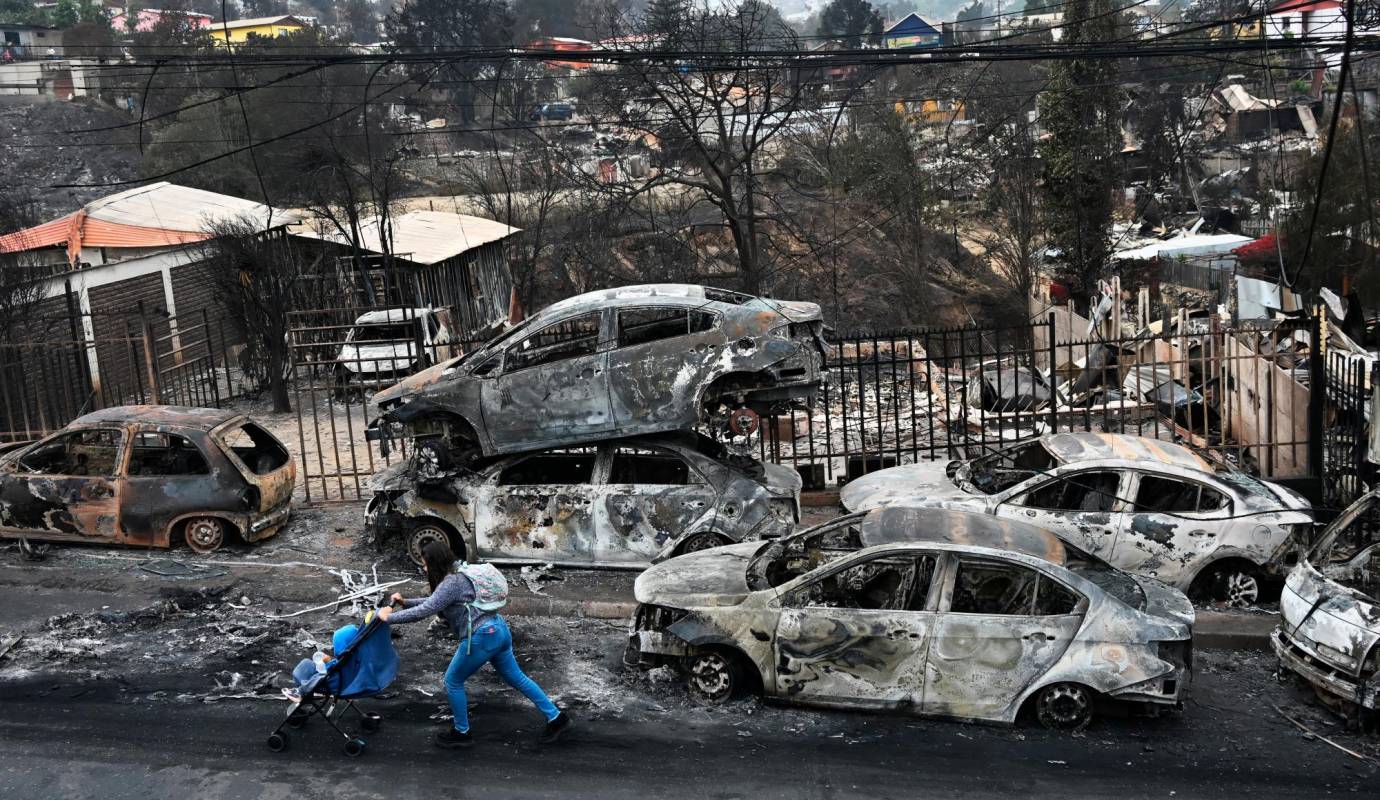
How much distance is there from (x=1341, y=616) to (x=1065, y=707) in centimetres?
196

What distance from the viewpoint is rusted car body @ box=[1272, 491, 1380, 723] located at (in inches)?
294

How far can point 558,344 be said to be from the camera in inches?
427

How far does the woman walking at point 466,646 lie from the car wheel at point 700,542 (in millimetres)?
3183

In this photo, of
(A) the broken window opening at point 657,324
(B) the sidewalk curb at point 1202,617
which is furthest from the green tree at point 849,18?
(B) the sidewalk curb at point 1202,617

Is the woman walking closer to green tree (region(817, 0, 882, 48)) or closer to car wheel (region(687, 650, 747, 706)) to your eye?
car wheel (region(687, 650, 747, 706))

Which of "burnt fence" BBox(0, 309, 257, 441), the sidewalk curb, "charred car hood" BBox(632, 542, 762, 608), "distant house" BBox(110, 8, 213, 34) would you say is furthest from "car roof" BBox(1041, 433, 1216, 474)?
"distant house" BBox(110, 8, 213, 34)

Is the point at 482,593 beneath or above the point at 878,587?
above

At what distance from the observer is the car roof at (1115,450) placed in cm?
1012

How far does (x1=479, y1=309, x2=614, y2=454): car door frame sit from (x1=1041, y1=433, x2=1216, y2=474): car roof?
395 centimetres

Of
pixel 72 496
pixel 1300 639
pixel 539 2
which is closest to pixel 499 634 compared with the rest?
pixel 1300 639

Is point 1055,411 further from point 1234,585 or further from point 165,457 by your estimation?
point 165,457

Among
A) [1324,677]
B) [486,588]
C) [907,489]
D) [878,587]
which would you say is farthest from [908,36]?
[486,588]

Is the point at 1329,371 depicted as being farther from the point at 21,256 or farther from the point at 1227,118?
the point at 1227,118

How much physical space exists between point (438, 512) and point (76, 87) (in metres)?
59.9
